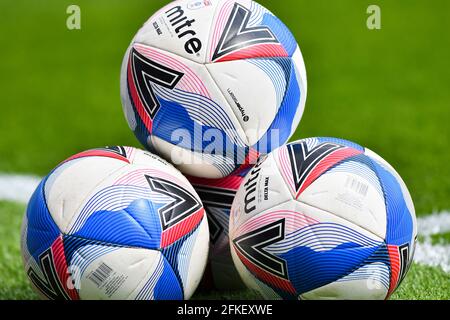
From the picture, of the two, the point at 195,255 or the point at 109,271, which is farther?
the point at 195,255

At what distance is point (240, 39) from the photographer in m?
4.22

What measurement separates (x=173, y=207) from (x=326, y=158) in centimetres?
79

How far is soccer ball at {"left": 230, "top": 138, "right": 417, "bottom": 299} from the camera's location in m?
3.69

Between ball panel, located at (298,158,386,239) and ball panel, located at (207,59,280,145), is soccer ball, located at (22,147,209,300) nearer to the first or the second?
ball panel, located at (207,59,280,145)

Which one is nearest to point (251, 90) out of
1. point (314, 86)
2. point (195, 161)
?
point (195, 161)

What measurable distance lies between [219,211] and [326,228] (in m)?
0.89

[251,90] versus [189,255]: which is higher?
[251,90]

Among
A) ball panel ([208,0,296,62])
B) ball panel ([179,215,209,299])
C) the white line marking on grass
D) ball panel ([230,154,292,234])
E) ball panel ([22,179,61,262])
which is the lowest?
the white line marking on grass

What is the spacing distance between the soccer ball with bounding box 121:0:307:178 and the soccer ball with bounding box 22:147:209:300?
26cm

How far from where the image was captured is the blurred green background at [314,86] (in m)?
6.69

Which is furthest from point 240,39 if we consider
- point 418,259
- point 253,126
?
point 418,259

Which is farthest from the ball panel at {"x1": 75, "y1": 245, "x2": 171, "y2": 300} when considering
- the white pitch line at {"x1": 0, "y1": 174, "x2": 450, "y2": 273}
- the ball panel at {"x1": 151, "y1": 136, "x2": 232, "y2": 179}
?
the white pitch line at {"x1": 0, "y1": 174, "x2": 450, "y2": 273}

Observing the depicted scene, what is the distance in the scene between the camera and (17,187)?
6871 mm

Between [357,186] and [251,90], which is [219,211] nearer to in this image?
[251,90]
